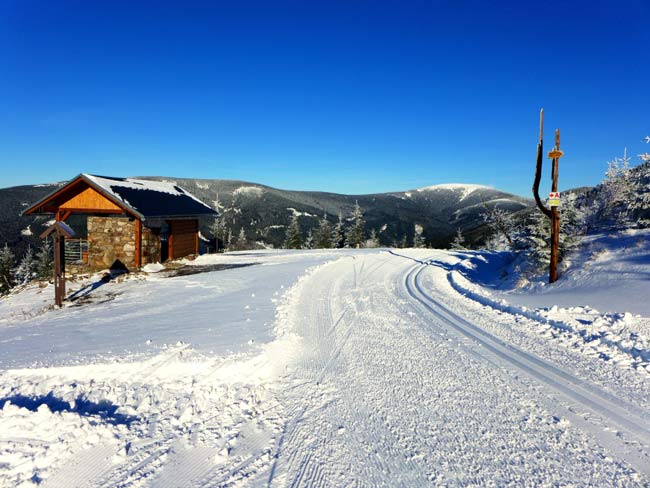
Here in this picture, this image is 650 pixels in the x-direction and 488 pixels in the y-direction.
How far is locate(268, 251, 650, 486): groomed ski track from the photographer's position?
3518mm

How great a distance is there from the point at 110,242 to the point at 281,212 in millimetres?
113856

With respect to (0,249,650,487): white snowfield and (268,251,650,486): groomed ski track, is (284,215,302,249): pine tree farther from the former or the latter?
(268,251,650,486): groomed ski track

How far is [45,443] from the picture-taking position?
3.86 m

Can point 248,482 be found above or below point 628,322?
below

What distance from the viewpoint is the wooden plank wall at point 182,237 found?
829 inches

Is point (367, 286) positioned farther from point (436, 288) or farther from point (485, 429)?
point (485, 429)

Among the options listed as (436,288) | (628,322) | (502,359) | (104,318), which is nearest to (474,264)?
(436,288)

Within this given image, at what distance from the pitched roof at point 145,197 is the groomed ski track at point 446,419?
13.8m

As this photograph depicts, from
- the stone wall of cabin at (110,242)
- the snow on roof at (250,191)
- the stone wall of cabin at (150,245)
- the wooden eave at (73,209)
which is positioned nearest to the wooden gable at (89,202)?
the wooden eave at (73,209)

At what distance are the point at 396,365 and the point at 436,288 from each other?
8057mm

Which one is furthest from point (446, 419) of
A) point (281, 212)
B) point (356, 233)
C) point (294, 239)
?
point (281, 212)

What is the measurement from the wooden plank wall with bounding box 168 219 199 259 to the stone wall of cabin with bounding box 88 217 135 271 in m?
2.58

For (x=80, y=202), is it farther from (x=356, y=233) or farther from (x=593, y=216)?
(x=356, y=233)

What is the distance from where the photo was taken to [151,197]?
2042 cm
